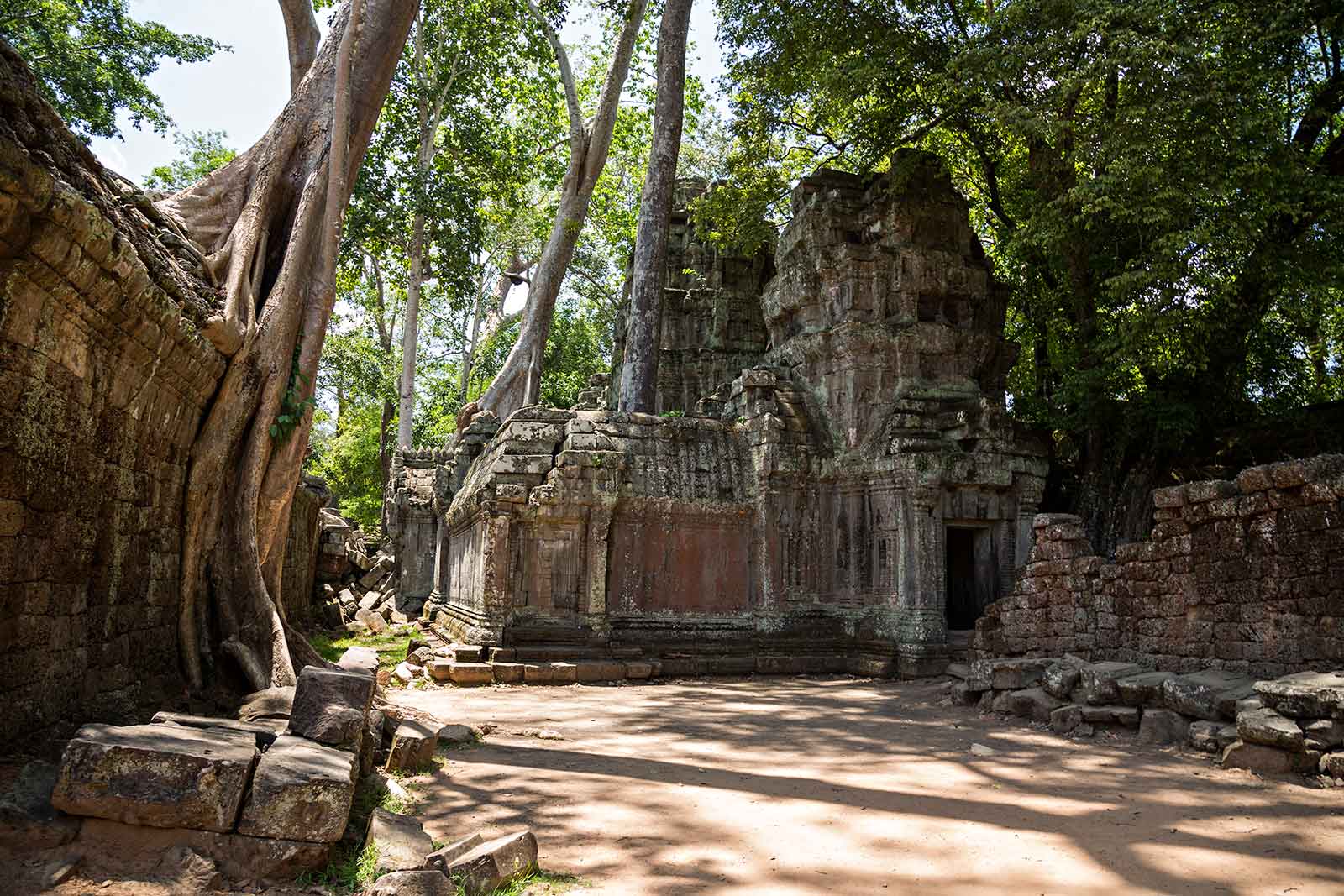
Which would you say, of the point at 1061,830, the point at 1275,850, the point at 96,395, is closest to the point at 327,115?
the point at 96,395

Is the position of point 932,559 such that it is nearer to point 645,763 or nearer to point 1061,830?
point 645,763

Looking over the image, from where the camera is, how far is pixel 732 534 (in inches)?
533

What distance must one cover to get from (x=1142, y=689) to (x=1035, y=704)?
110 centimetres

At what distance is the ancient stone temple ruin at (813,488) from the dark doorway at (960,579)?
0.11ft

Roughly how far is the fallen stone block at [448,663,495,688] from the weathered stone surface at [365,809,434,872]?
A: 7058 mm

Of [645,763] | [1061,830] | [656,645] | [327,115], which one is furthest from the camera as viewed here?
[656,645]

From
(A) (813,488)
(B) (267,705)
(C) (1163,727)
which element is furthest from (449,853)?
(A) (813,488)

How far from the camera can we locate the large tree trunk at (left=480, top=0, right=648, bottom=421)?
18.3m

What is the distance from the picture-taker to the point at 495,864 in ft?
12.9

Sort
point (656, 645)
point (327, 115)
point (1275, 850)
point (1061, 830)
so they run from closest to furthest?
point (1275, 850), point (1061, 830), point (327, 115), point (656, 645)

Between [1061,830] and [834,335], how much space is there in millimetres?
10034

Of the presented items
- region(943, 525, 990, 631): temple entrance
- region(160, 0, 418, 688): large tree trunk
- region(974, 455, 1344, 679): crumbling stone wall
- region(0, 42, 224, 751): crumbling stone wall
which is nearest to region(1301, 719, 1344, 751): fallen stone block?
region(974, 455, 1344, 679): crumbling stone wall

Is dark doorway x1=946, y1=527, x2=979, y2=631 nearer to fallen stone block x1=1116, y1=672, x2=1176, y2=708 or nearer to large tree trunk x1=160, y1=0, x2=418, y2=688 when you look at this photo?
fallen stone block x1=1116, y1=672, x2=1176, y2=708

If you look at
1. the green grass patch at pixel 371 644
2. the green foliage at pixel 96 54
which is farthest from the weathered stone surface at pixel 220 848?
the green foliage at pixel 96 54
